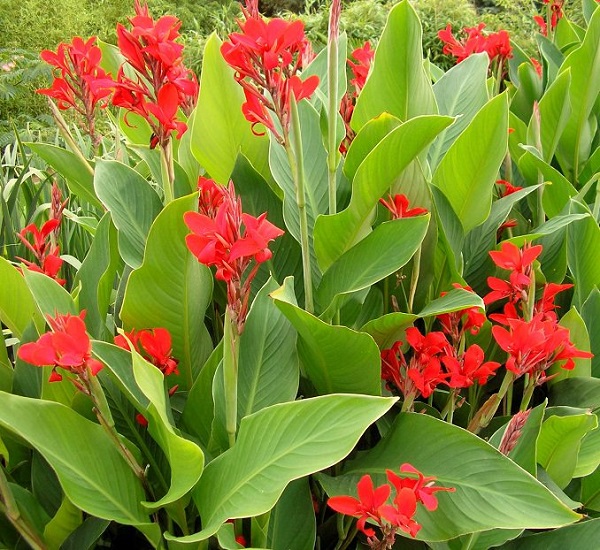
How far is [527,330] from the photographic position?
84cm

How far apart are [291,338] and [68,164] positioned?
628 millimetres

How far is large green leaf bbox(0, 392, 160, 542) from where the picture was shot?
76cm

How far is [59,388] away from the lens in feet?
3.13

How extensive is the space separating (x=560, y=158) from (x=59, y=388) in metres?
1.35

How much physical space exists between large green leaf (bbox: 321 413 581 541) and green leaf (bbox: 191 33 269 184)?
0.55 m

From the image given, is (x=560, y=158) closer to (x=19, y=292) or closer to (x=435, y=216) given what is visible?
(x=435, y=216)

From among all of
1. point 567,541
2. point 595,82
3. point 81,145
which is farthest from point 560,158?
point 81,145

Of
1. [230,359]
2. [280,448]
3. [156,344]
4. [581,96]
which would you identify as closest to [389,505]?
[280,448]

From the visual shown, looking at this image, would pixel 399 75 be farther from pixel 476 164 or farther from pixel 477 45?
pixel 477 45

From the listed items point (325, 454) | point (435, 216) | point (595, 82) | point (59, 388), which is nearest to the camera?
point (325, 454)

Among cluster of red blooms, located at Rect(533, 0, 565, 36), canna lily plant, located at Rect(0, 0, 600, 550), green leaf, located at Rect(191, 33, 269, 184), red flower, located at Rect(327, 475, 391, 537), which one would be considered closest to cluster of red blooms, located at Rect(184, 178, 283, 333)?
canna lily plant, located at Rect(0, 0, 600, 550)

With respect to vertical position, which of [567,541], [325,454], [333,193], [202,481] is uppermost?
[333,193]

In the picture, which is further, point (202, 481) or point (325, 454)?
point (202, 481)

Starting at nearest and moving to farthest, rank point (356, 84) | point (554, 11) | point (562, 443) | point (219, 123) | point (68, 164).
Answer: point (562, 443), point (219, 123), point (68, 164), point (356, 84), point (554, 11)
